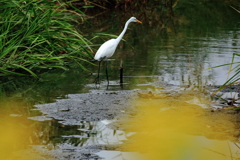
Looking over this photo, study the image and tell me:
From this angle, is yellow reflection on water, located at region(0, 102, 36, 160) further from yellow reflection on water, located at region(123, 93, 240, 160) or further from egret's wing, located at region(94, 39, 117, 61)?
egret's wing, located at region(94, 39, 117, 61)

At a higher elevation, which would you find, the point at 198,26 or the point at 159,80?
the point at 198,26

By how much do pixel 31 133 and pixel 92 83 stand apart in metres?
2.37

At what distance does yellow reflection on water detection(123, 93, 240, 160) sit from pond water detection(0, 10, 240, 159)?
0.12 ft

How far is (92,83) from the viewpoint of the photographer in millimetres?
6797

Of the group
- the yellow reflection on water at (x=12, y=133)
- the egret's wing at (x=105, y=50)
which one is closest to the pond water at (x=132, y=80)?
the yellow reflection on water at (x=12, y=133)

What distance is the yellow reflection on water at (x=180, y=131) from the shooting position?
4.04 m

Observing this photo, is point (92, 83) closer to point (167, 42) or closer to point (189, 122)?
point (189, 122)

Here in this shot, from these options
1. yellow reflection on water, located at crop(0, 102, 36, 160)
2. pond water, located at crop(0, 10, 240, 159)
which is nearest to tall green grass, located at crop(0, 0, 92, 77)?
pond water, located at crop(0, 10, 240, 159)

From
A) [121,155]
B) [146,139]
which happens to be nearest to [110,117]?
[146,139]

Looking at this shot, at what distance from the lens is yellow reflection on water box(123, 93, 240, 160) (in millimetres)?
4043

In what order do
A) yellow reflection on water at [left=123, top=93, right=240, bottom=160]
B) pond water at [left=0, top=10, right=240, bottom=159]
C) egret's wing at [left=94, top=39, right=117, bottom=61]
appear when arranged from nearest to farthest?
yellow reflection on water at [left=123, top=93, right=240, bottom=160] < pond water at [left=0, top=10, right=240, bottom=159] < egret's wing at [left=94, top=39, right=117, bottom=61]

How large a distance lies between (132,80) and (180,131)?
2.45m

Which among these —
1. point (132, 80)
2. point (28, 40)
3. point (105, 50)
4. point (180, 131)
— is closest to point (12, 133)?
point (180, 131)

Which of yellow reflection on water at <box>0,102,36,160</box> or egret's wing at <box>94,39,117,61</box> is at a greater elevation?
egret's wing at <box>94,39,117,61</box>
